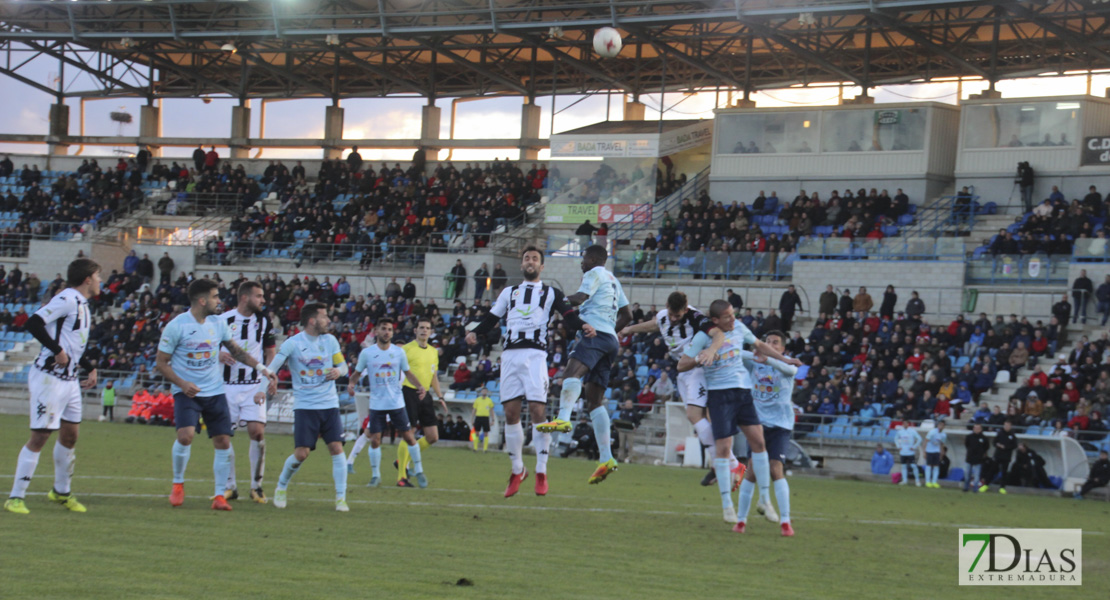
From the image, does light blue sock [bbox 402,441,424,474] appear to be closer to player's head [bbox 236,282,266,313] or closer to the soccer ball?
player's head [bbox 236,282,266,313]

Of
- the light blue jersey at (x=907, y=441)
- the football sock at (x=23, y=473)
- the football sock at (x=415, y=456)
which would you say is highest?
the football sock at (x=23, y=473)

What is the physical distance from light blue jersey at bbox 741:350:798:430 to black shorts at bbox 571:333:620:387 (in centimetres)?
139

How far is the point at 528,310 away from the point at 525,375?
2.15 ft

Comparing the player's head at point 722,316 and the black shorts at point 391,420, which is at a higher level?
the player's head at point 722,316

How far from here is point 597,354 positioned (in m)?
12.1

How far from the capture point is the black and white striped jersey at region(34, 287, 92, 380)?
10.2 meters

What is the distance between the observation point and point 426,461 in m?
22.4

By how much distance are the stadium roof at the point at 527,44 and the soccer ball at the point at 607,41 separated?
1.36 m

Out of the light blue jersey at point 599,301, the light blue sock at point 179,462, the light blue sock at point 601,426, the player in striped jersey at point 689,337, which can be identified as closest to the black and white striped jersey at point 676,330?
the player in striped jersey at point 689,337

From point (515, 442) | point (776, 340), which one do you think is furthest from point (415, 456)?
point (776, 340)

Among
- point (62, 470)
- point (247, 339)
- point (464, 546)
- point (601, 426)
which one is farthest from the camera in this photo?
point (247, 339)

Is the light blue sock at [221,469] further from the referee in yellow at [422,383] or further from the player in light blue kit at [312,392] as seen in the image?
the referee in yellow at [422,383]

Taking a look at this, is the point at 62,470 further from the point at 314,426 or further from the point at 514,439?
the point at 514,439

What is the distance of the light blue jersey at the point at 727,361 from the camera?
38.5 ft
